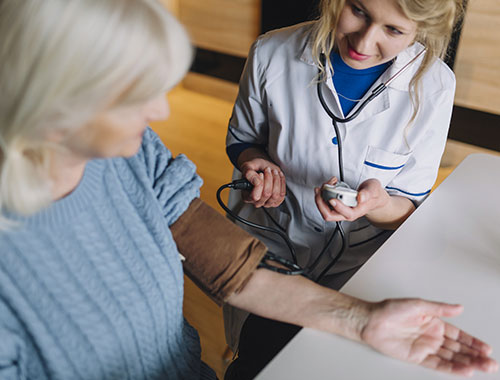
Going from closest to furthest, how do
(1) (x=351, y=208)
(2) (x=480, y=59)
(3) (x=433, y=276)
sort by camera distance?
(3) (x=433, y=276) < (1) (x=351, y=208) < (2) (x=480, y=59)

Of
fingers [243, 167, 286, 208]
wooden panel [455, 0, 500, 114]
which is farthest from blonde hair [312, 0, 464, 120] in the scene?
wooden panel [455, 0, 500, 114]

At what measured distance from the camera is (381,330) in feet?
2.36

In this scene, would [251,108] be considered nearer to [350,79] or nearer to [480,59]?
[350,79]

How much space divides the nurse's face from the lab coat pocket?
21 centimetres

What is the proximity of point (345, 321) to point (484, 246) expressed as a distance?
1.21 feet

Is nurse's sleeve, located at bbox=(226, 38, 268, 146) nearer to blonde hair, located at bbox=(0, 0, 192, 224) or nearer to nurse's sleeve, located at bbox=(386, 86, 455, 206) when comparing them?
nurse's sleeve, located at bbox=(386, 86, 455, 206)

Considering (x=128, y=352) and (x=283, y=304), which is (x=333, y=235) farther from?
(x=128, y=352)

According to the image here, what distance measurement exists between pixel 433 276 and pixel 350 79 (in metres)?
0.52

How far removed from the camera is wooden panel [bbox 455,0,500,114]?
2352 millimetres

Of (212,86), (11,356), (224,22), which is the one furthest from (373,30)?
(212,86)

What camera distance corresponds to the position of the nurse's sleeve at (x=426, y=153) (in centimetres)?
109

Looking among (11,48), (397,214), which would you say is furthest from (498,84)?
(11,48)

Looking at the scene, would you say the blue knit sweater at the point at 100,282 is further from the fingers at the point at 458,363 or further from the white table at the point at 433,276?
the fingers at the point at 458,363

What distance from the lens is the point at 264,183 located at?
44.4 inches
